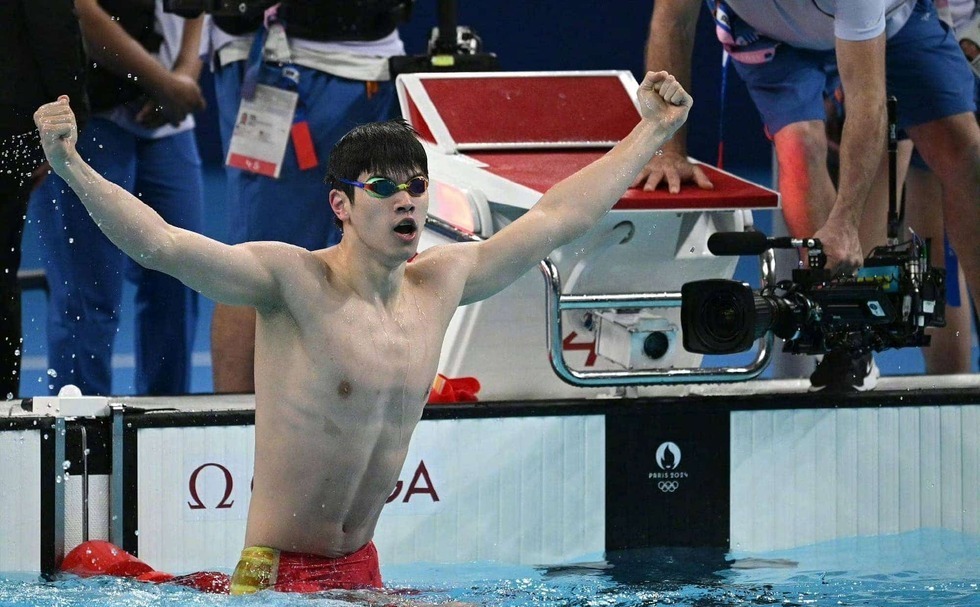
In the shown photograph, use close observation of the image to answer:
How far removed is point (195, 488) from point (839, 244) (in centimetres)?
175

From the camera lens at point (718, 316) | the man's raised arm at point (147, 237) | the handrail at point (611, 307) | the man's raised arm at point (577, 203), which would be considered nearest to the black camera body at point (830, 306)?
the camera lens at point (718, 316)

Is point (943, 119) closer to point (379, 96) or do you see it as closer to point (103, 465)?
point (379, 96)

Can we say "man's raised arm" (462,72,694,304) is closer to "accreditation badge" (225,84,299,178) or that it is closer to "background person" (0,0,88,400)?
"background person" (0,0,88,400)

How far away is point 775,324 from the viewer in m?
3.82

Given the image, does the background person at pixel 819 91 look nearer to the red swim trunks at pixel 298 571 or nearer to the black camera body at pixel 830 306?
the black camera body at pixel 830 306

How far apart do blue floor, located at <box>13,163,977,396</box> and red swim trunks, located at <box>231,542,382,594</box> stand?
8.63 ft

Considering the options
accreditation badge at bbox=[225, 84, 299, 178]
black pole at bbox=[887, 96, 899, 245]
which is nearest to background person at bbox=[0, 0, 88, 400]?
accreditation badge at bbox=[225, 84, 299, 178]

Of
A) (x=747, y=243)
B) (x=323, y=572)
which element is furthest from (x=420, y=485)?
(x=747, y=243)

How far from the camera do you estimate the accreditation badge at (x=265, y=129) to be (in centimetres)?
456

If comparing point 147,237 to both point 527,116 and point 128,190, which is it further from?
point 128,190

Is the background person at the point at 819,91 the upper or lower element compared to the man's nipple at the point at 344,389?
upper

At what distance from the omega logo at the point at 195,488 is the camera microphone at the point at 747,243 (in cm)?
136

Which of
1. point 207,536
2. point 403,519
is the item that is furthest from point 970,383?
point 207,536

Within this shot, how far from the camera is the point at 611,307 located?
392 centimetres
